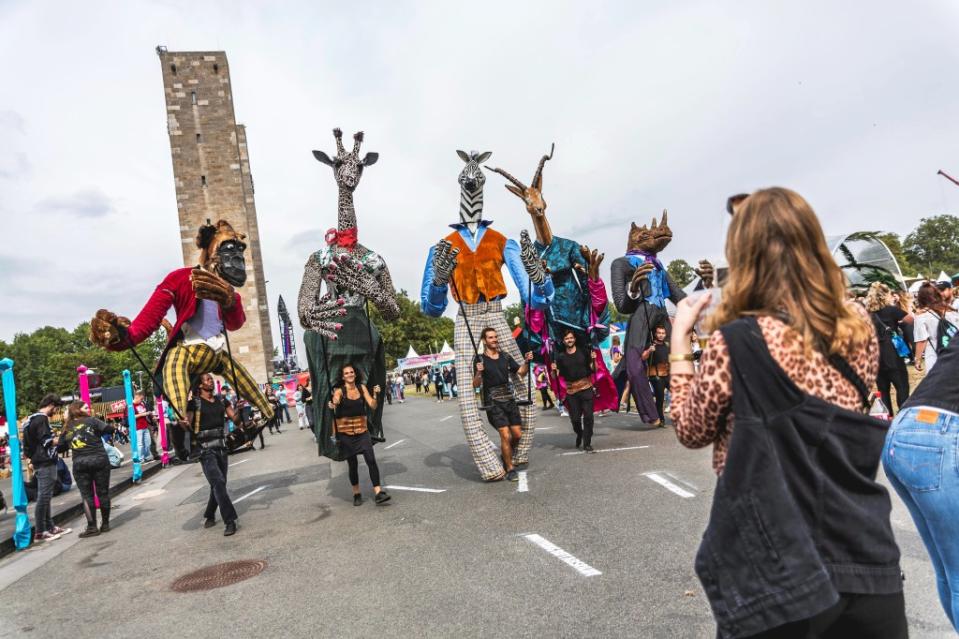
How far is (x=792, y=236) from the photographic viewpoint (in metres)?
1.84

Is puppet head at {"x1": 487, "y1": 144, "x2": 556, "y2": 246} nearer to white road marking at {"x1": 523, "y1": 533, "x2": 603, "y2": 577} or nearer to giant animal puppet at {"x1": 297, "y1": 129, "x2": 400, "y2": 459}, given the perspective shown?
giant animal puppet at {"x1": 297, "y1": 129, "x2": 400, "y2": 459}

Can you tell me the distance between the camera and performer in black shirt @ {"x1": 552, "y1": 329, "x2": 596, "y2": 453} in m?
9.05

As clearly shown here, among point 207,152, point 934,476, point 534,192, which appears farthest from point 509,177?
point 207,152

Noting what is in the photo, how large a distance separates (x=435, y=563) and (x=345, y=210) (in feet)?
13.5

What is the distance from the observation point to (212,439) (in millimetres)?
7441

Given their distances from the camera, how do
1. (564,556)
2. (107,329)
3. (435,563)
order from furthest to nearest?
(107,329)
(435,563)
(564,556)

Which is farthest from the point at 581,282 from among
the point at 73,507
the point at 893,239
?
the point at 893,239

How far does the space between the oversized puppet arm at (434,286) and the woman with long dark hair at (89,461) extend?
4168 mm

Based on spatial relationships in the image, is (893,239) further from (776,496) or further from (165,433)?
(776,496)

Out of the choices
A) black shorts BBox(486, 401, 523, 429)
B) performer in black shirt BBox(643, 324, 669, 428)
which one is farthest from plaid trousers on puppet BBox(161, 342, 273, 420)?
performer in black shirt BBox(643, 324, 669, 428)

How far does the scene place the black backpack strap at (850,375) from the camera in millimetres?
1795

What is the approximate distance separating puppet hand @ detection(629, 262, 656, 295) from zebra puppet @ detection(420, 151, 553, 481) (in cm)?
117

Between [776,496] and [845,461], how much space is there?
211mm

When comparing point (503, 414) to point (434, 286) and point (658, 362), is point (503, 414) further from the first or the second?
point (658, 362)
